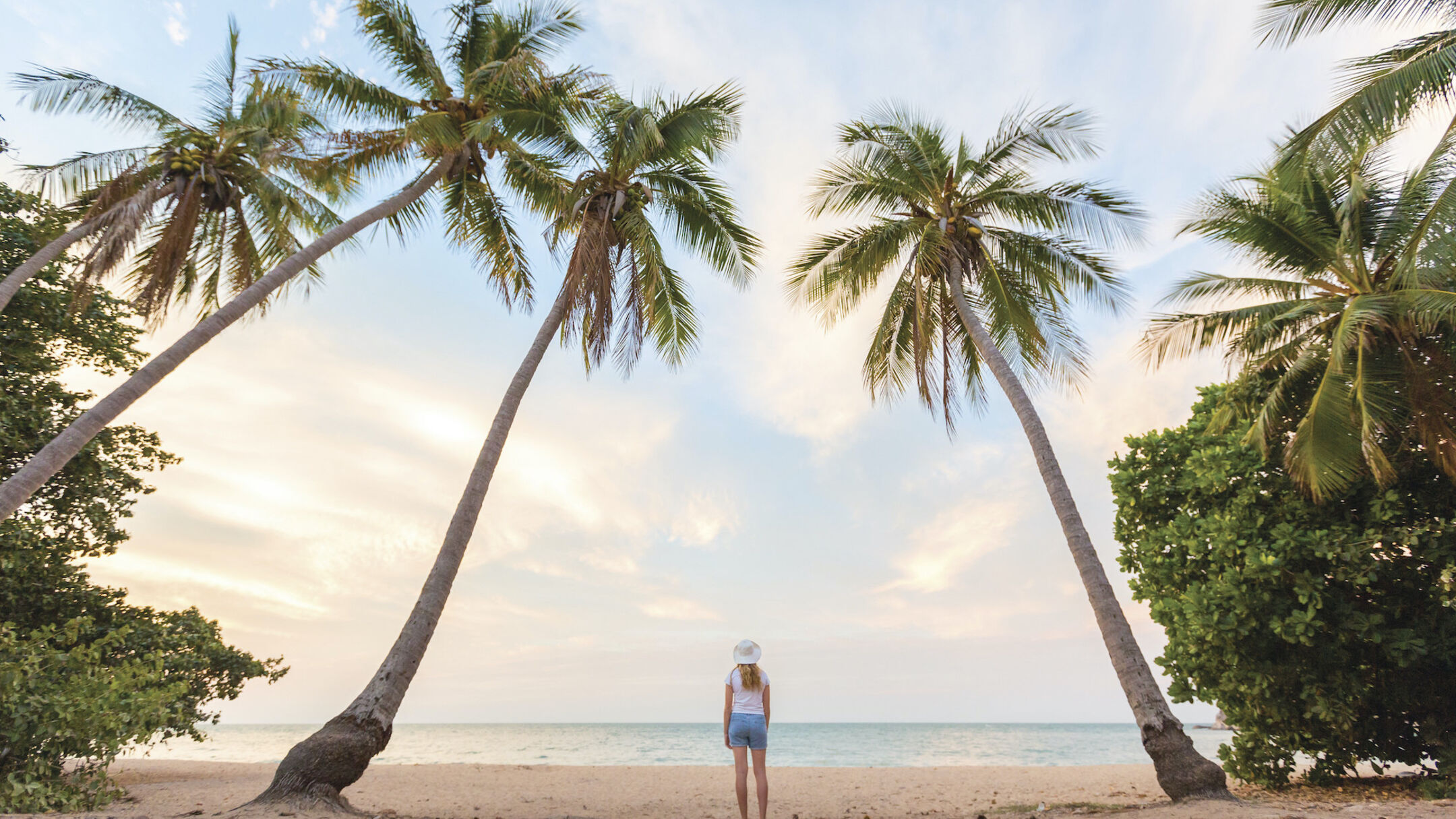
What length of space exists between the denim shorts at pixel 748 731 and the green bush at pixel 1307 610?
5300mm

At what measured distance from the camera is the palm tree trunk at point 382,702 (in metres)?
6.24

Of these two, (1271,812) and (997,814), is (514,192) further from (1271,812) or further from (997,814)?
(1271,812)

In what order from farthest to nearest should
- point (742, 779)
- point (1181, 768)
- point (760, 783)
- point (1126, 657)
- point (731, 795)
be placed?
point (731, 795) < point (1126, 657) < point (1181, 768) < point (742, 779) < point (760, 783)

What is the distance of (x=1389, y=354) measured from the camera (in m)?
8.45

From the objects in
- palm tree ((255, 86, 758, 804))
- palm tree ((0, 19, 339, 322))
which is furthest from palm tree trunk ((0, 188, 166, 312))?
palm tree ((255, 86, 758, 804))

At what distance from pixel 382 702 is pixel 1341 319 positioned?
11166 millimetres

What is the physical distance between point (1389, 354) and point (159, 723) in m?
14.7

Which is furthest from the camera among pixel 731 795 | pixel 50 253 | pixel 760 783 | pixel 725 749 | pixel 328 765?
pixel 725 749

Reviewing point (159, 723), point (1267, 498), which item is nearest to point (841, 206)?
point (1267, 498)

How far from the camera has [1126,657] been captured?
752cm

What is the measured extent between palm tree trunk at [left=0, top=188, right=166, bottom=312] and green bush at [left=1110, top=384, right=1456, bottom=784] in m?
14.3

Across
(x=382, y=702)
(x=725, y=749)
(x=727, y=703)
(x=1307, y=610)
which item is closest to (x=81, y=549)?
(x=382, y=702)

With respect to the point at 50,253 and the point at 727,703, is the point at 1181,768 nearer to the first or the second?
the point at 727,703

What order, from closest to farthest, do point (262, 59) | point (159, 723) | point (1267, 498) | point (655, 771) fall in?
point (159, 723)
point (1267, 498)
point (262, 59)
point (655, 771)
